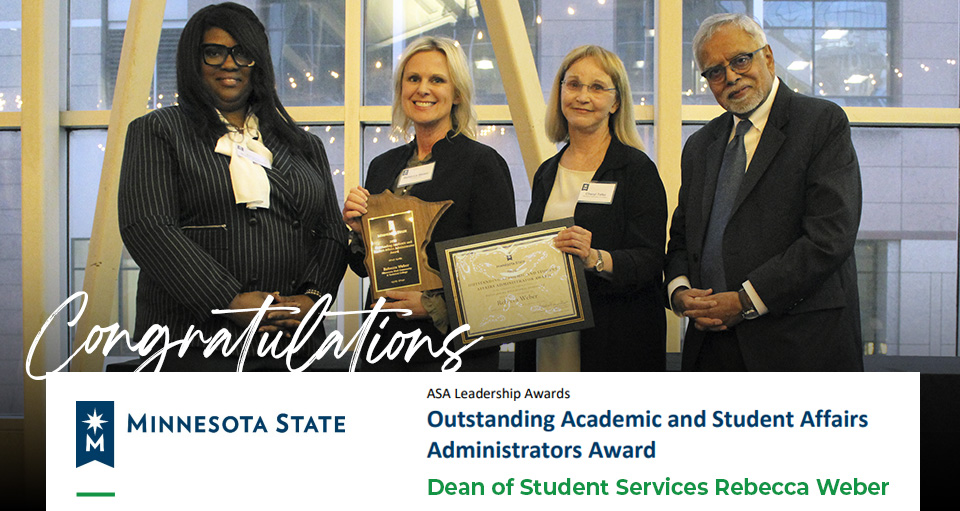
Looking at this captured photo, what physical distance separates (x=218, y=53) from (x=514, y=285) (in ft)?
3.78

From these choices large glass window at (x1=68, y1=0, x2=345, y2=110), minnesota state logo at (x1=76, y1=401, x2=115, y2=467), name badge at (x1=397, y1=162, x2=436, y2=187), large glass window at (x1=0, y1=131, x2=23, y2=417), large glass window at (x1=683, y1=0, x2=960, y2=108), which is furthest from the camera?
large glass window at (x1=0, y1=131, x2=23, y2=417)

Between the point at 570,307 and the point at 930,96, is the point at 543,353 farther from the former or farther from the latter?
the point at 930,96

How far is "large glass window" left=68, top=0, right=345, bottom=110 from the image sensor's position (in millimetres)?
5230

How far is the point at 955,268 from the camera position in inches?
202

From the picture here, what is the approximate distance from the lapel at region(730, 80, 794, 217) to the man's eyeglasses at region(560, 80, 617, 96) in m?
0.56

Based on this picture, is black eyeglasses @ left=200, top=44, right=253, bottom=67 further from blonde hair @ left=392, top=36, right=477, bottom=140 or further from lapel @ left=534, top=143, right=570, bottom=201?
lapel @ left=534, top=143, right=570, bottom=201

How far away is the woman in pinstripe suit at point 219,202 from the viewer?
80.4 inches

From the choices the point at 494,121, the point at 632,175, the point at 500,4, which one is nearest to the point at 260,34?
the point at 632,175

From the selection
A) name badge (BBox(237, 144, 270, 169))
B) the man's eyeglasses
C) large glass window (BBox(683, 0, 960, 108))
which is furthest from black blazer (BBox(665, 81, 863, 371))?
large glass window (BBox(683, 0, 960, 108))

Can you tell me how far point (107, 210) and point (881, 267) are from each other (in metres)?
5.25

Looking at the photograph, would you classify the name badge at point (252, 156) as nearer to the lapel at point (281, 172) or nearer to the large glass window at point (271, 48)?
the lapel at point (281, 172)

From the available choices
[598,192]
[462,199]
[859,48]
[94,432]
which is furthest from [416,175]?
[859,48]

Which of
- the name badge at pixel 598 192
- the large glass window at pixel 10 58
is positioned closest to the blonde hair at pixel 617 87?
the name badge at pixel 598 192

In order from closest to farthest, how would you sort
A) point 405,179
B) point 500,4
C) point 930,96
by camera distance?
1. point 405,179
2. point 500,4
3. point 930,96
